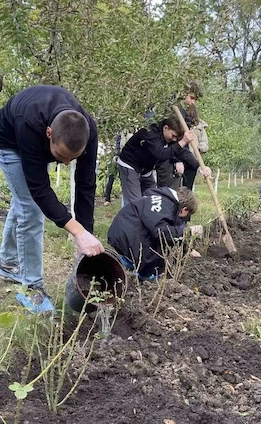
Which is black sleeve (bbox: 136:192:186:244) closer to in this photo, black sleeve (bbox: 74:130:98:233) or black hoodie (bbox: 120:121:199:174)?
black sleeve (bbox: 74:130:98:233)

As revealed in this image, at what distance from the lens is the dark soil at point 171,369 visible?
2326 millimetres

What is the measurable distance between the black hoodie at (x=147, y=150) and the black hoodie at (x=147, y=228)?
34.2 inches

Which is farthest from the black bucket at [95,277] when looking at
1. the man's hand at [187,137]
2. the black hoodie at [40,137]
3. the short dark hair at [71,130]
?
the man's hand at [187,137]

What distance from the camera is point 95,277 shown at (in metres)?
3.19

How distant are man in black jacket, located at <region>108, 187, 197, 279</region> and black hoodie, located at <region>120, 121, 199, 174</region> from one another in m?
0.85

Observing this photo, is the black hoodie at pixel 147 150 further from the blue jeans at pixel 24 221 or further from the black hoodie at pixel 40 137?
the black hoodie at pixel 40 137

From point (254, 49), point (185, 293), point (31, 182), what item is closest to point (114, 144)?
point (185, 293)

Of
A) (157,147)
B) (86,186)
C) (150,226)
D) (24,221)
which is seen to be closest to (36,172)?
(86,186)

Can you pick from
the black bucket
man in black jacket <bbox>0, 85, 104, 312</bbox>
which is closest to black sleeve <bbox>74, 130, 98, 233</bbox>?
man in black jacket <bbox>0, 85, 104, 312</bbox>

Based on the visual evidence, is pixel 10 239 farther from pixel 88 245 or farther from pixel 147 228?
pixel 88 245

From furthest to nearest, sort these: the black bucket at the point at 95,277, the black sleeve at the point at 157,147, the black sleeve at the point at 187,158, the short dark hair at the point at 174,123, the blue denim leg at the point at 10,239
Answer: the black sleeve at the point at 187,158, the short dark hair at the point at 174,123, the black sleeve at the point at 157,147, the blue denim leg at the point at 10,239, the black bucket at the point at 95,277

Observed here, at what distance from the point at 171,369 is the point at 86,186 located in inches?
46.1

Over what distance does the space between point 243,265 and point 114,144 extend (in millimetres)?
1791

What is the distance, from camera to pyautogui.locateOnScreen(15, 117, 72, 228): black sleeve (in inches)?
113
